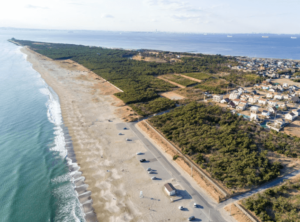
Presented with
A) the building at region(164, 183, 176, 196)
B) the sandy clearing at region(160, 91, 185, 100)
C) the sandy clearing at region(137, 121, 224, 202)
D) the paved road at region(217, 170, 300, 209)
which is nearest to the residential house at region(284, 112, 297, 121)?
the paved road at region(217, 170, 300, 209)

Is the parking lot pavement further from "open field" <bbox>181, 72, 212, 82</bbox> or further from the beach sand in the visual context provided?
"open field" <bbox>181, 72, 212, 82</bbox>

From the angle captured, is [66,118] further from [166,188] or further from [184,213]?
[184,213]

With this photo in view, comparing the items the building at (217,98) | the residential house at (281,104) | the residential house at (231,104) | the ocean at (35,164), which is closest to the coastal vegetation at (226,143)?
the residential house at (231,104)

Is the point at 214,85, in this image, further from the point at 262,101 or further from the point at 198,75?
the point at 262,101

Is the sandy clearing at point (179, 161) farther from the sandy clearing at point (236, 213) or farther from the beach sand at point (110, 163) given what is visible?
the beach sand at point (110, 163)

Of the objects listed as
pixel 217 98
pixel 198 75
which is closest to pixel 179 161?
pixel 217 98

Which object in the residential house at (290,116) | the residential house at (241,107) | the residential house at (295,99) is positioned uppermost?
the residential house at (295,99)
